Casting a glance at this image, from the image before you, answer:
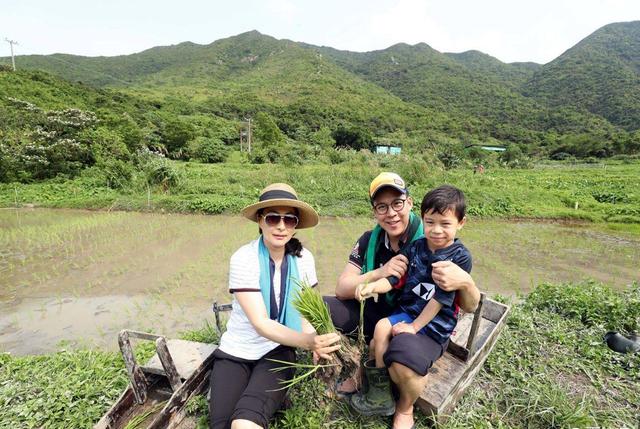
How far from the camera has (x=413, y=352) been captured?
181 cm

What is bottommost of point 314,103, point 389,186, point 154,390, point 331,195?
point 331,195

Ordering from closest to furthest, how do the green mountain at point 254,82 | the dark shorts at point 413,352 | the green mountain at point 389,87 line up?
1. the dark shorts at point 413,352
2. the green mountain at point 389,87
3. the green mountain at point 254,82

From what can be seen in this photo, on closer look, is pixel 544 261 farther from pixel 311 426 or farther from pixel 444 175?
pixel 444 175

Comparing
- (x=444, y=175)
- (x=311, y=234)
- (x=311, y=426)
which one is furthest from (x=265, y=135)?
(x=311, y=426)

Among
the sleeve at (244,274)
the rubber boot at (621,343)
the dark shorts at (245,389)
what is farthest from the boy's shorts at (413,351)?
the rubber boot at (621,343)

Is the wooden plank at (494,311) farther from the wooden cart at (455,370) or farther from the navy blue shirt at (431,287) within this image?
the navy blue shirt at (431,287)

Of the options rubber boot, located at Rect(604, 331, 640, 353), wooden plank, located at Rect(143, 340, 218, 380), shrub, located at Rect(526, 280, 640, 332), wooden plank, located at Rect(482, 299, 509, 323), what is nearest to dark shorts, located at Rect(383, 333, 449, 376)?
wooden plank, located at Rect(482, 299, 509, 323)

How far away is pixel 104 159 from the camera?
14.6 meters

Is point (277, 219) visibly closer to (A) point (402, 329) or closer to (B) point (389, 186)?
(B) point (389, 186)

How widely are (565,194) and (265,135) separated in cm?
2560

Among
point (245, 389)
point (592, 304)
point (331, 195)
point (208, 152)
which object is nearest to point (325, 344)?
point (245, 389)

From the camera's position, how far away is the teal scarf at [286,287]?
2.06 m

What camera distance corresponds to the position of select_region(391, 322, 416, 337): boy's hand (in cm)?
194

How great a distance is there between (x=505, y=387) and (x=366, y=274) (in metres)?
1.52
